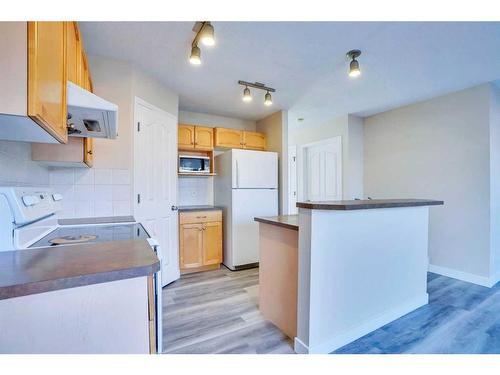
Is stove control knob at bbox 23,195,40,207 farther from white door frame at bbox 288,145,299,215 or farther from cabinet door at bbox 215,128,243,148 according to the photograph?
white door frame at bbox 288,145,299,215

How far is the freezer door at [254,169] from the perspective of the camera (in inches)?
138

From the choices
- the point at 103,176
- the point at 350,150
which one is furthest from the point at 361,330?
the point at 350,150

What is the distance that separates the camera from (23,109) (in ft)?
2.49

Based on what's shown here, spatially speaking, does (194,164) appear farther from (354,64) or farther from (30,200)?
(30,200)

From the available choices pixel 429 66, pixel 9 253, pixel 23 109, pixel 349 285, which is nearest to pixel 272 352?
pixel 349 285

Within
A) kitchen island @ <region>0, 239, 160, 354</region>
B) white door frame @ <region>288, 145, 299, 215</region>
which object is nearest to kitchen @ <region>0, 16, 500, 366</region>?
kitchen island @ <region>0, 239, 160, 354</region>

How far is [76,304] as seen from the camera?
0.75m

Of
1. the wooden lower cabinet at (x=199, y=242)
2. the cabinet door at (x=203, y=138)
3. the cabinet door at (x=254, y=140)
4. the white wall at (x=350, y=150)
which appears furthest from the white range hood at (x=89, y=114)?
the white wall at (x=350, y=150)

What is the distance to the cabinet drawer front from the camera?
10.9ft

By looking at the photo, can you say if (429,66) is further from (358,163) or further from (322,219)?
(322,219)

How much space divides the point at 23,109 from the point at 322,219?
1.55m

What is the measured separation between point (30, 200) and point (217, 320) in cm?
167

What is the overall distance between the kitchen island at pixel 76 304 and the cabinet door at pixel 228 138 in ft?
9.94

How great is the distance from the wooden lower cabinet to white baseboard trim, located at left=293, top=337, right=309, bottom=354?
6.50 feet
